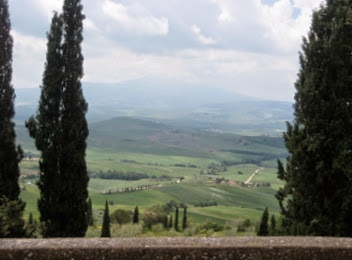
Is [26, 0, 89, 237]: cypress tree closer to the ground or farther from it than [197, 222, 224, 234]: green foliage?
farther from it

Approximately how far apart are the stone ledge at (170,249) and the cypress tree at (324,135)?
820 cm

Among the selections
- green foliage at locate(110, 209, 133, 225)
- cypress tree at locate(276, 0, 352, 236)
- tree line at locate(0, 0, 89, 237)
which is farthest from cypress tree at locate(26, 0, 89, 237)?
green foliage at locate(110, 209, 133, 225)

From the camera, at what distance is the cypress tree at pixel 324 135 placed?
1284cm

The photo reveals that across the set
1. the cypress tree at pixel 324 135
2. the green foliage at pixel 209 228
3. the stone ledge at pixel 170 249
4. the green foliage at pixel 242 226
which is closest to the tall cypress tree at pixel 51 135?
the cypress tree at pixel 324 135

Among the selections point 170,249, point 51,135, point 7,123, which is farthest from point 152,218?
point 170,249

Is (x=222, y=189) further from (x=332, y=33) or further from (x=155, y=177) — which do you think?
(x=332, y=33)

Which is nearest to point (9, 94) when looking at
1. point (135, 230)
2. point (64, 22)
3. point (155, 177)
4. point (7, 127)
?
point (7, 127)

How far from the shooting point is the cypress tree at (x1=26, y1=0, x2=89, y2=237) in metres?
21.1

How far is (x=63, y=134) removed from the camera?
72.0 ft

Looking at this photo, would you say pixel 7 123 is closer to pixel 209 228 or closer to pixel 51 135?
pixel 51 135

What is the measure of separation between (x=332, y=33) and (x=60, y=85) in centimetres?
1611

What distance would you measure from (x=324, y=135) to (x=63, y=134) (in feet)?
49.6

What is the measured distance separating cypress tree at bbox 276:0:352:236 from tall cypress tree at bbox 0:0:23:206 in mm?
15771

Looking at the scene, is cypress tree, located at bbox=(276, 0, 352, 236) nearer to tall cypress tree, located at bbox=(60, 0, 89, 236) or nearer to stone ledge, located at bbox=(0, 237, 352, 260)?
stone ledge, located at bbox=(0, 237, 352, 260)
